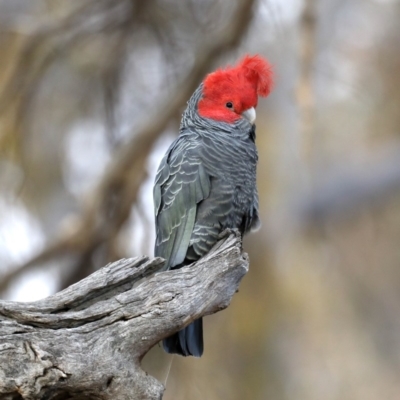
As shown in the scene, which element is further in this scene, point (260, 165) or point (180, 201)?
point (260, 165)

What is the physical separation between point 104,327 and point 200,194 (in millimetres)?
1354

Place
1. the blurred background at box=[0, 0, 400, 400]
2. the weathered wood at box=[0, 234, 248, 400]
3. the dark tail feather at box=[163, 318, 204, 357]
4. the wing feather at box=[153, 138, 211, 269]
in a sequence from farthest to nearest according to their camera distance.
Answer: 1. the blurred background at box=[0, 0, 400, 400]
2. the wing feather at box=[153, 138, 211, 269]
3. the dark tail feather at box=[163, 318, 204, 357]
4. the weathered wood at box=[0, 234, 248, 400]

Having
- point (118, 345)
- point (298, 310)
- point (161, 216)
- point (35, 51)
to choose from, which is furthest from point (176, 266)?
point (298, 310)

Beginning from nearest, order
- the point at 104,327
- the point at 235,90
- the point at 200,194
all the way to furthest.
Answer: the point at 104,327 → the point at 200,194 → the point at 235,90

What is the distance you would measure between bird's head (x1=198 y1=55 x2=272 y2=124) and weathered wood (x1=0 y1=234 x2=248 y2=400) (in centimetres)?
139

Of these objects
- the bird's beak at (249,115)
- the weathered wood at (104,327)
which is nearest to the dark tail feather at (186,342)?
the weathered wood at (104,327)

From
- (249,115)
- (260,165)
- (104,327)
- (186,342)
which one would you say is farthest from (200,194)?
(260,165)

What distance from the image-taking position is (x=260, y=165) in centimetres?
817

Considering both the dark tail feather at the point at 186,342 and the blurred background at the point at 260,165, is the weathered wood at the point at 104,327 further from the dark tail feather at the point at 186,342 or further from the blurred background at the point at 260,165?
the blurred background at the point at 260,165

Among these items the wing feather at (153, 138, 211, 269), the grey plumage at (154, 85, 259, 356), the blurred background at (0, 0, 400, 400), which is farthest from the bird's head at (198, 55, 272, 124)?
the blurred background at (0, 0, 400, 400)

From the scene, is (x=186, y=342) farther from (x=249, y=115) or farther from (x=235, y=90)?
(x=235, y=90)

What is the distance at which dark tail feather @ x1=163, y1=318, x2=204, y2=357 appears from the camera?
3693 mm

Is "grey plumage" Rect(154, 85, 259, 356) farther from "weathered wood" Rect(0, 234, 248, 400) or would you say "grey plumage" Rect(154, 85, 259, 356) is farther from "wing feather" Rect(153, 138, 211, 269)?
"weathered wood" Rect(0, 234, 248, 400)

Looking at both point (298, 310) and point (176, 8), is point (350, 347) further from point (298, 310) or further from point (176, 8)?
point (176, 8)
